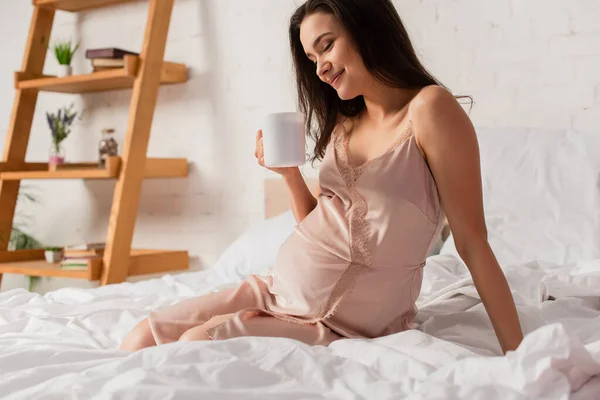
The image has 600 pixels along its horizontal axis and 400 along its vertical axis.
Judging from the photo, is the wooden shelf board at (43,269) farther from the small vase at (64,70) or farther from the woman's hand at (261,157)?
the woman's hand at (261,157)

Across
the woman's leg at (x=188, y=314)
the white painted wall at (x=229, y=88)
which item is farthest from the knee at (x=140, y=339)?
the white painted wall at (x=229, y=88)

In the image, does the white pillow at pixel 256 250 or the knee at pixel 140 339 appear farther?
the white pillow at pixel 256 250

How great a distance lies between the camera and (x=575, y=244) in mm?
1976

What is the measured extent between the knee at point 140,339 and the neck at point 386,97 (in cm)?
58

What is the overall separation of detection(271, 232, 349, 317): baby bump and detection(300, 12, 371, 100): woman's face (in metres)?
0.30

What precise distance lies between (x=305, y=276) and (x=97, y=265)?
1.79m

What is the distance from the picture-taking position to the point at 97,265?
296 centimetres

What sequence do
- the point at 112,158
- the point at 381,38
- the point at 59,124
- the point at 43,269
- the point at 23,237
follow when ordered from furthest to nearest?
the point at 23,237 < the point at 59,124 < the point at 43,269 < the point at 112,158 < the point at 381,38

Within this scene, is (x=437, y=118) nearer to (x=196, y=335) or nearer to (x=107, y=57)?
(x=196, y=335)

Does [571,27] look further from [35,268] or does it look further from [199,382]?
[35,268]

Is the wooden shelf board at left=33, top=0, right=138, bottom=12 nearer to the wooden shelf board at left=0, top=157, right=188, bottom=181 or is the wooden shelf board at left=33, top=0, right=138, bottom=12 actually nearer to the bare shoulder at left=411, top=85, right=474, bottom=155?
the wooden shelf board at left=0, top=157, right=188, bottom=181

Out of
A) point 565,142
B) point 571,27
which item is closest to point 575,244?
point 565,142

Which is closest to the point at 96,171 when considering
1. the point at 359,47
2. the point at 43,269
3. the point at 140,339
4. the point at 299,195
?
the point at 43,269

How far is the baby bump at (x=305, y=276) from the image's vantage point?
1.33m
